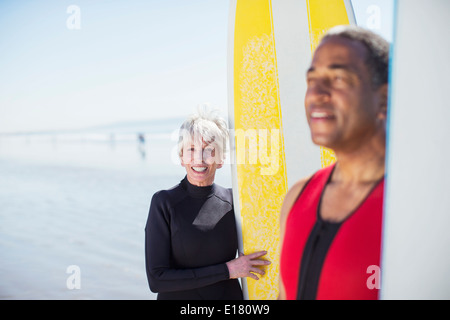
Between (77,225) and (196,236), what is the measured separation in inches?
152

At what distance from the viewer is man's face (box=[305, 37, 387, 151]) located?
2.82 feet

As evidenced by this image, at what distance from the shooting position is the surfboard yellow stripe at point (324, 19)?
1501 millimetres

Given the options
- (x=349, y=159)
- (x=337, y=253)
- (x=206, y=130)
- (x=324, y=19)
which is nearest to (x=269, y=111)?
(x=206, y=130)

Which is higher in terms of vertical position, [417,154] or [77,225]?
[417,154]

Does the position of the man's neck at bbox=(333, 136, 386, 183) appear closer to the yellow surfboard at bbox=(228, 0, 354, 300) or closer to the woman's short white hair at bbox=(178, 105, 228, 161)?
the yellow surfboard at bbox=(228, 0, 354, 300)

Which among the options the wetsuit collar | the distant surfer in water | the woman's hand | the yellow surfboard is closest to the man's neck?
the distant surfer in water

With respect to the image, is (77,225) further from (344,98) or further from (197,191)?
(344,98)

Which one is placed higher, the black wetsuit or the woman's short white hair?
the woman's short white hair

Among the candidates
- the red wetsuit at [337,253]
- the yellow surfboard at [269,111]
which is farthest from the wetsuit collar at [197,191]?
the red wetsuit at [337,253]

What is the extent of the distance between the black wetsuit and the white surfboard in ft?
2.60

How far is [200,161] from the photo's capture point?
1.56 metres

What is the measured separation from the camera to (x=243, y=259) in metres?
1.54
